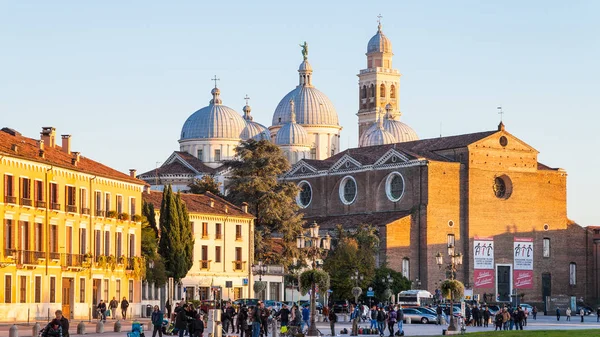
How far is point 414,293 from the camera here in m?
93.9

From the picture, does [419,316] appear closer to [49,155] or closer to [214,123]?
[49,155]

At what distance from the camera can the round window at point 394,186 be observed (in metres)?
111

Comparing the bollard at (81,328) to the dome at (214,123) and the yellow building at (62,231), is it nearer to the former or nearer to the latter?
the yellow building at (62,231)

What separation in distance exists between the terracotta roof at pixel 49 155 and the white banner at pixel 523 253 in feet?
166

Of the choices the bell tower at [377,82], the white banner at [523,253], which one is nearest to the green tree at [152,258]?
the white banner at [523,253]

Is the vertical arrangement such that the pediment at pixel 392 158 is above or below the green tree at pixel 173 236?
above

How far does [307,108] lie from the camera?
142500mm

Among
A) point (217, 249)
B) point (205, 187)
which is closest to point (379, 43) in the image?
point (205, 187)

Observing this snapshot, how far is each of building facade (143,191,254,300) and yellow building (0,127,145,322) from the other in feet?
43.9

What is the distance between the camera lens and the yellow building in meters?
56.6

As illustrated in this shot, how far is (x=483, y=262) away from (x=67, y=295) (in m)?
55.3

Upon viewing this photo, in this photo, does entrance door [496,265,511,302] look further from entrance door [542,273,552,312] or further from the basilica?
entrance door [542,273,552,312]

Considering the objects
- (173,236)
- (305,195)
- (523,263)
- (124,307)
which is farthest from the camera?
(305,195)

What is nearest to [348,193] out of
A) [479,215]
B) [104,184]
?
[479,215]
